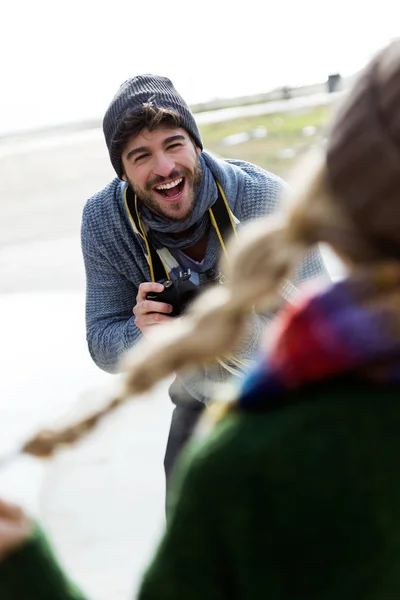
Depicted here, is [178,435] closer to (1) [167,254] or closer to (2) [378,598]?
(1) [167,254]

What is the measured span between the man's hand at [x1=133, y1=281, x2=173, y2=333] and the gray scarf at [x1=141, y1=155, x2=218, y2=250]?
145 millimetres

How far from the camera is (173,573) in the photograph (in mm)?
731

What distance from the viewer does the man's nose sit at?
197 cm

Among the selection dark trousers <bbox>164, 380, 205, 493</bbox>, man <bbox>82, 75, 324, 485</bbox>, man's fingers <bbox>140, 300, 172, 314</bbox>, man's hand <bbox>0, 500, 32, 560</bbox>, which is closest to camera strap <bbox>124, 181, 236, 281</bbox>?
man <bbox>82, 75, 324, 485</bbox>

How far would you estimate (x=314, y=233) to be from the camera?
0.74 meters

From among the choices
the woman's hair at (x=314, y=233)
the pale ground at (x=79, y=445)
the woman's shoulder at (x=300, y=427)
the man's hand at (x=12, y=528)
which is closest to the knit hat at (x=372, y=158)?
the woman's hair at (x=314, y=233)

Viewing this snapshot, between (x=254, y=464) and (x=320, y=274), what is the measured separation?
1325 millimetres

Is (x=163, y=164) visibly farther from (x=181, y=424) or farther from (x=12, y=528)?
(x=12, y=528)

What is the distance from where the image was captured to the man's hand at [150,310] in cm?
181

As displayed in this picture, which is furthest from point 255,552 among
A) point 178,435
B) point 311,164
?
point 178,435

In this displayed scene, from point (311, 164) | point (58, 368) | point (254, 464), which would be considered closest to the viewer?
point (254, 464)

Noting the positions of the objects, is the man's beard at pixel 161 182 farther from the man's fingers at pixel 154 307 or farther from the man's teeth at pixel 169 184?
the man's fingers at pixel 154 307

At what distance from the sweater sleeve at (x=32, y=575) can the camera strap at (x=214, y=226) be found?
1144 mm

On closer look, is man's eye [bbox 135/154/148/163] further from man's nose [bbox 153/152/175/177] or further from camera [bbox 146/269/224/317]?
camera [bbox 146/269/224/317]
